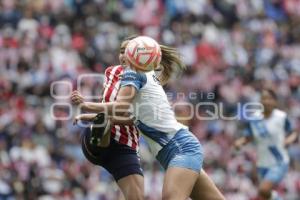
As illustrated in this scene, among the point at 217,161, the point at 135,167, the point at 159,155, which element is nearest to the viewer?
the point at 159,155

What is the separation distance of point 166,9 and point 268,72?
3012 millimetres

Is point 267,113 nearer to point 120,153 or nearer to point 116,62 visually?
point 120,153

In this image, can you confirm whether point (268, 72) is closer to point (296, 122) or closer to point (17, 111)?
point (296, 122)

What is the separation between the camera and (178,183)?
895 cm

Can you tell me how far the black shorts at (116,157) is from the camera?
9969 mm

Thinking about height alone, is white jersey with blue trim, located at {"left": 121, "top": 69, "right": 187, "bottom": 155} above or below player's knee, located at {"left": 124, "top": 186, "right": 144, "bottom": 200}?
above

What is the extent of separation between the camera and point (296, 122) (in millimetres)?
20312

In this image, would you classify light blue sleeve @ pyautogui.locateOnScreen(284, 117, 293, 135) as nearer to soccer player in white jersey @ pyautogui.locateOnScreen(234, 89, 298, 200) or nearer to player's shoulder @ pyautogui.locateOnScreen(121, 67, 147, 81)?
soccer player in white jersey @ pyautogui.locateOnScreen(234, 89, 298, 200)

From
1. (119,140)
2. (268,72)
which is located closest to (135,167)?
(119,140)

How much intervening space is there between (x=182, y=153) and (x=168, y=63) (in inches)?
45.7

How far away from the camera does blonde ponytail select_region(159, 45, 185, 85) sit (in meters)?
9.82

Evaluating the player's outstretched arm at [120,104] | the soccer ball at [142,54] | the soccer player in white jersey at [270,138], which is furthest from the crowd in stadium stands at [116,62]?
the player's outstretched arm at [120,104]

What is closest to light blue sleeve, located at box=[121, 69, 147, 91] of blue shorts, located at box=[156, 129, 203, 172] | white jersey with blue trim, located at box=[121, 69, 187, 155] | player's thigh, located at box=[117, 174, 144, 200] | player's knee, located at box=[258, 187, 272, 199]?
white jersey with blue trim, located at box=[121, 69, 187, 155]

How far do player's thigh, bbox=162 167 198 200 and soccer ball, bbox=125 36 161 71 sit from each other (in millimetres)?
1040
